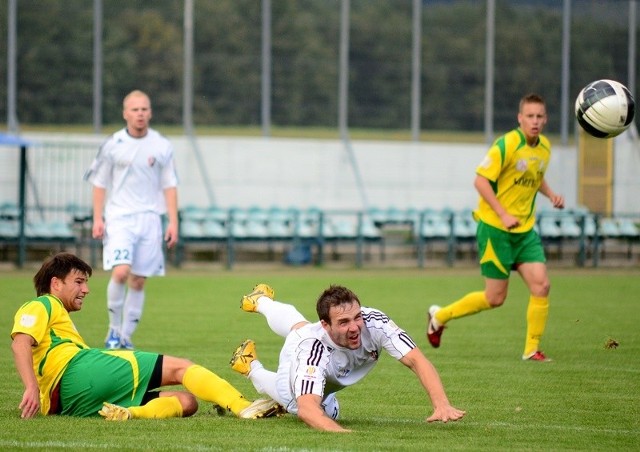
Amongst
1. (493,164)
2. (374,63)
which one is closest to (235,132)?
(374,63)

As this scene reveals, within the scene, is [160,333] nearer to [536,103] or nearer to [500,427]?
[536,103]

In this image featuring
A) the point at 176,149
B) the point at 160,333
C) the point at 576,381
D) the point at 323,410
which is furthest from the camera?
the point at 176,149

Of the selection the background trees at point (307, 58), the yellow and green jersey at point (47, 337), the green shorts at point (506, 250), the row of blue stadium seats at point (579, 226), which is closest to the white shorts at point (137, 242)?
the green shorts at point (506, 250)

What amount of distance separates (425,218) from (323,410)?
19897 millimetres

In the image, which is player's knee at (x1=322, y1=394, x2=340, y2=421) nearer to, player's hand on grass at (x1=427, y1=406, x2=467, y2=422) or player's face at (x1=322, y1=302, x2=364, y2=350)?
Answer: player's face at (x1=322, y1=302, x2=364, y2=350)

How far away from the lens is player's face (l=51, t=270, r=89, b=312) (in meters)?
6.73

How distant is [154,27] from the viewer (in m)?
28.1

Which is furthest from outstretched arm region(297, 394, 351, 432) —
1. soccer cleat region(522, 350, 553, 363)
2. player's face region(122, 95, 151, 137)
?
player's face region(122, 95, 151, 137)

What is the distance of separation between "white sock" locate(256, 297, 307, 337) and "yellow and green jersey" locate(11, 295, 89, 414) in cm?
120

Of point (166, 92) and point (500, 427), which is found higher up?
point (166, 92)

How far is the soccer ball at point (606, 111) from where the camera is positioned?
31.7 ft

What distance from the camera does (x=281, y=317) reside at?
731cm

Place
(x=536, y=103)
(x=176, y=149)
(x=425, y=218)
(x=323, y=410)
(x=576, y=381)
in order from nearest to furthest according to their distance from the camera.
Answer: (x=323, y=410), (x=576, y=381), (x=536, y=103), (x=425, y=218), (x=176, y=149)

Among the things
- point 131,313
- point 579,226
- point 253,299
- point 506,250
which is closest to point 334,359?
point 253,299
